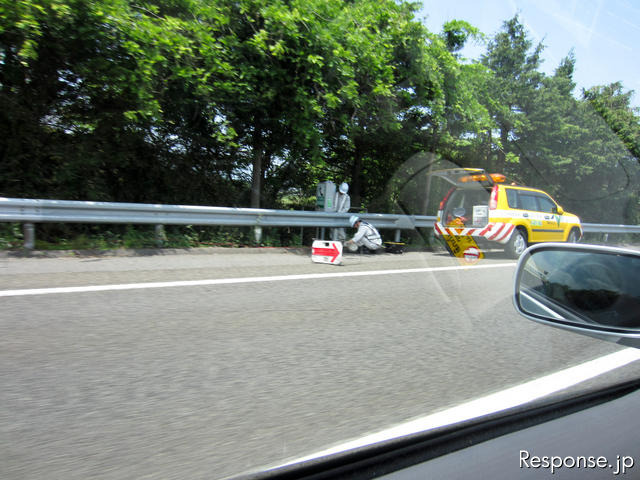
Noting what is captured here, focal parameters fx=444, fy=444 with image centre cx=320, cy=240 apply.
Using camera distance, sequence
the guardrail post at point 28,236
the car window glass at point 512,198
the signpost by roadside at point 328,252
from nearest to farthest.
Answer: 1. the guardrail post at point 28,236
2. the signpost by roadside at point 328,252
3. the car window glass at point 512,198

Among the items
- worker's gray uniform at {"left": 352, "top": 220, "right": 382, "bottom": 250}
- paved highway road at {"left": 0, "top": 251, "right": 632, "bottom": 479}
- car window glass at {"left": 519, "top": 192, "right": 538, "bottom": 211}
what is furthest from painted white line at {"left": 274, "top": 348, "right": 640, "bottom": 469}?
car window glass at {"left": 519, "top": 192, "right": 538, "bottom": 211}

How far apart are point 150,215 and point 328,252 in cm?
352

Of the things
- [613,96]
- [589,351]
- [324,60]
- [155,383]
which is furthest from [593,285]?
[613,96]

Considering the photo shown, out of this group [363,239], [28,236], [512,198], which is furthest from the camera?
[512,198]

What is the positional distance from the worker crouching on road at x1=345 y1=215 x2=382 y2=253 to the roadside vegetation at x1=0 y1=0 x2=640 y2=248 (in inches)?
60.1

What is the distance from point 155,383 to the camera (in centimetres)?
271

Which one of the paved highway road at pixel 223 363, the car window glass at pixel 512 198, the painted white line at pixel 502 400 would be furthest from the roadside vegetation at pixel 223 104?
the painted white line at pixel 502 400

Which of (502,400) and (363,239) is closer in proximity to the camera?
(502,400)

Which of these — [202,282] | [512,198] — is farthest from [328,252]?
[512,198]

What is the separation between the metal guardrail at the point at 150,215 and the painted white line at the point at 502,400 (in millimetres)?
7247

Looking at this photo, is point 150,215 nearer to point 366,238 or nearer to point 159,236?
point 159,236

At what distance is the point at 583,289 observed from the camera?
2020mm

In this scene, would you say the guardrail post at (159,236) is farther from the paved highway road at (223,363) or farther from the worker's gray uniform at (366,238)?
the worker's gray uniform at (366,238)

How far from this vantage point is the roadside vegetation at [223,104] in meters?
8.24
